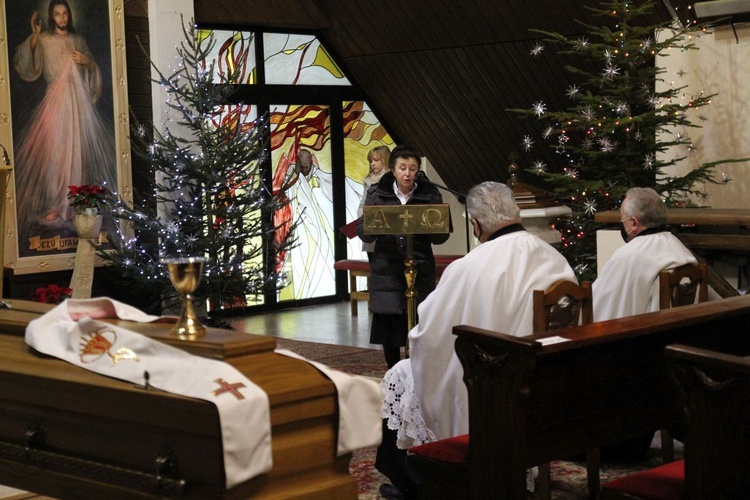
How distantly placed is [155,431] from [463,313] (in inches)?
93.7

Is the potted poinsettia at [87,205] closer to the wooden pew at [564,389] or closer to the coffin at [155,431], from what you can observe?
the wooden pew at [564,389]

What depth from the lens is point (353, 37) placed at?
448 inches

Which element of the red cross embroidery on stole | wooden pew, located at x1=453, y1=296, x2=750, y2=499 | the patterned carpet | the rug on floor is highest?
the red cross embroidery on stole

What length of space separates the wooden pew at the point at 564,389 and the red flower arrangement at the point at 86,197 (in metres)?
5.30

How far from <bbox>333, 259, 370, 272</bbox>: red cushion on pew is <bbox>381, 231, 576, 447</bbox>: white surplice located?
243 inches

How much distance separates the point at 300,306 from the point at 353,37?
9.95 ft

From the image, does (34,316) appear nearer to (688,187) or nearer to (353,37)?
(688,187)

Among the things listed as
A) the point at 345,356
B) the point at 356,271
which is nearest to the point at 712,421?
the point at 345,356

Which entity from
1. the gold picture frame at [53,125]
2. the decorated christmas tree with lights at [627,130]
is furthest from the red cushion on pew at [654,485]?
the gold picture frame at [53,125]

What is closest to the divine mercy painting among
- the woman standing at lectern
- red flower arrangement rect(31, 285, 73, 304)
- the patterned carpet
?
red flower arrangement rect(31, 285, 73, 304)

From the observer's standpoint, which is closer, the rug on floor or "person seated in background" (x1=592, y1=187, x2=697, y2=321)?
"person seated in background" (x1=592, y1=187, x2=697, y2=321)

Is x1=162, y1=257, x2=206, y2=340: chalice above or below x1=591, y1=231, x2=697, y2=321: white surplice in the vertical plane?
above

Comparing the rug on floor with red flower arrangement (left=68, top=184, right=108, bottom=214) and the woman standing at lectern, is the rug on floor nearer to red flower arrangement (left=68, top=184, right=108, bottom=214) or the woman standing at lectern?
the woman standing at lectern

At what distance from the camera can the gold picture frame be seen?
8.34 meters
